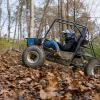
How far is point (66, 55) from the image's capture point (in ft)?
41.0

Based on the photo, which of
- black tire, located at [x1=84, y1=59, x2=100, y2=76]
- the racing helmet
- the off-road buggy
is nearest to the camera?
black tire, located at [x1=84, y1=59, x2=100, y2=76]

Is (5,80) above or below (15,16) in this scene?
below

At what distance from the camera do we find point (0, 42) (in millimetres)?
22953

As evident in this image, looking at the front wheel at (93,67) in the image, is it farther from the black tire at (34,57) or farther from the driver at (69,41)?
the black tire at (34,57)

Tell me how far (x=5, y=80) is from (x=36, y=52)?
472 cm

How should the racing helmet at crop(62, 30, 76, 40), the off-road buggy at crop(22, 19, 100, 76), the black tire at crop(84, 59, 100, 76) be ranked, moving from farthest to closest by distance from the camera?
the racing helmet at crop(62, 30, 76, 40) → the off-road buggy at crop(22, 19, 100, 76) → the black tire at crop(84, 59, 100, 76)

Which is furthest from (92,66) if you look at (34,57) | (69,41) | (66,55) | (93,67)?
(34,57)

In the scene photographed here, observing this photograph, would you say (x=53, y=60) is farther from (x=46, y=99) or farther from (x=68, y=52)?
(x=46, y=99)

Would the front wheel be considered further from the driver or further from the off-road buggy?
the driver

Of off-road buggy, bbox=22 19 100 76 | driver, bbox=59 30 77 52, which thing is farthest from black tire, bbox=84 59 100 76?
driver, bbox=59 30 77 52

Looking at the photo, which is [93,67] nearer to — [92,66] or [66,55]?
[92,66]

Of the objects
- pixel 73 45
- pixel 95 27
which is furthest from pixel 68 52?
pixel 95 27

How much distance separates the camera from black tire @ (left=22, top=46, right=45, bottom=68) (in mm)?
12070

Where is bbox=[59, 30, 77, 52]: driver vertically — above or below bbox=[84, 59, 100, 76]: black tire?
above
